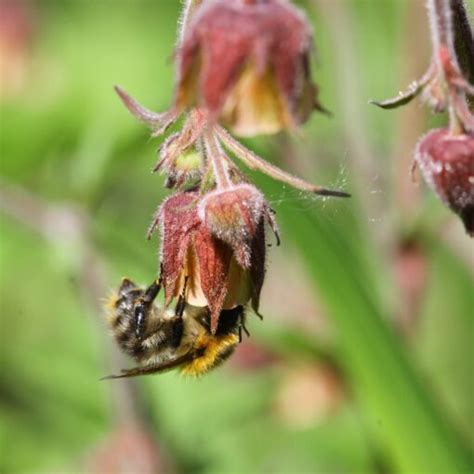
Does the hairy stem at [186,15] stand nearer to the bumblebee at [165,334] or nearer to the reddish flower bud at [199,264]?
the reddish flower bud at [199,264]

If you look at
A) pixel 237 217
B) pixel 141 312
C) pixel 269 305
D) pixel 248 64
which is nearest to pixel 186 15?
pixel 248 64

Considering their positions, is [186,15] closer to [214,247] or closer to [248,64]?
[248,64]

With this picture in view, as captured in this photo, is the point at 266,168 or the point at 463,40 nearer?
the point at 266,168

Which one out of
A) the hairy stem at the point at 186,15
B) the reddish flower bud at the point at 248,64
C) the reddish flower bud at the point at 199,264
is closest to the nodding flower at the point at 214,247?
the reddish flower bud at the point at 199,264

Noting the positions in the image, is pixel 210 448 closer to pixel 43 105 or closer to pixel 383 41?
pixel 43 105

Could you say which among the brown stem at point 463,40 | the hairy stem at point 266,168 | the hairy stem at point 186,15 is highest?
the hairy stem at point 186,15

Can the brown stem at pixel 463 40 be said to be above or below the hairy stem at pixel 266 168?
above
